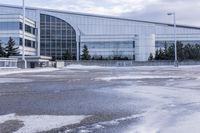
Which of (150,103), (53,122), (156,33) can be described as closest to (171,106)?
(150,103)

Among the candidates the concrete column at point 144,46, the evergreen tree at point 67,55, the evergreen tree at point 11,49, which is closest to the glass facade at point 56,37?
the evergreen tree at point 67,55

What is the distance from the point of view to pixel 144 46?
10738cm

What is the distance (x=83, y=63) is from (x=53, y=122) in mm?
84893

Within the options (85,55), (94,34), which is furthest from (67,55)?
(94,34)

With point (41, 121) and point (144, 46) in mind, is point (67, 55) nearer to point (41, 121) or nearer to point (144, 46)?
point (144, 46)

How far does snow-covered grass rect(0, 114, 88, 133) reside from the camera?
841cm

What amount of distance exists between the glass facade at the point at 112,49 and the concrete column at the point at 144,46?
23.0 ft

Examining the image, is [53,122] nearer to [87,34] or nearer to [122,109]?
[122,109]

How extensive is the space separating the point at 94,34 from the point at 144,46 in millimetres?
17192

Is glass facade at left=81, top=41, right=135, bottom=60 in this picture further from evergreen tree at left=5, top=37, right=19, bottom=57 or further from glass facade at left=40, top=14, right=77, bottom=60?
evergreen tree at left=5, top=37, right=19, bottom=57

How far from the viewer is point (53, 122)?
9.17 metres

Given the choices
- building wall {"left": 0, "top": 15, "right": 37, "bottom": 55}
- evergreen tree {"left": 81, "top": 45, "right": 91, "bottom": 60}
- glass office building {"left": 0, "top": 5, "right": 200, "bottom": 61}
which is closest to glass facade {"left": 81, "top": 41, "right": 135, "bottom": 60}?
glass office building {"left": 0, "top": 5, "right": 200, "bottom": 61}

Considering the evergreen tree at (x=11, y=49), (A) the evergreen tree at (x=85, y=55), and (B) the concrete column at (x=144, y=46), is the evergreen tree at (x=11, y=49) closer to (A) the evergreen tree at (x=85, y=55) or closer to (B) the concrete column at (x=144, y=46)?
(A) the evergreen tree at (x=85, y=55)

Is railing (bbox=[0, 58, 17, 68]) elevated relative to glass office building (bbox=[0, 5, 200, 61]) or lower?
lower
